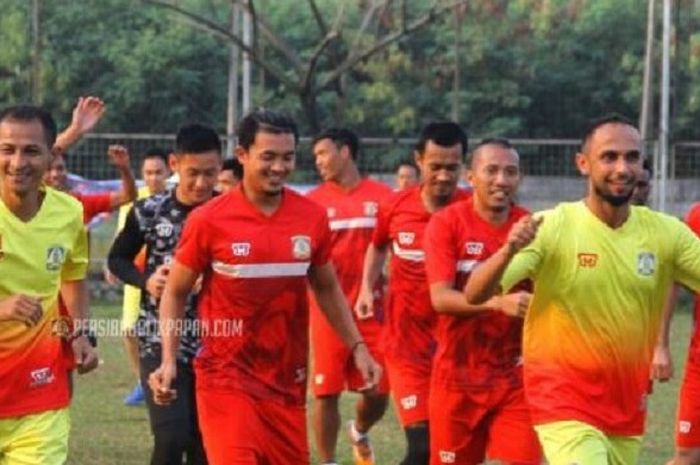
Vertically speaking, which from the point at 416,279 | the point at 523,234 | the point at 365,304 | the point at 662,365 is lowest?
the point at 662,365

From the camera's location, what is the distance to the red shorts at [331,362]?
13.5 m

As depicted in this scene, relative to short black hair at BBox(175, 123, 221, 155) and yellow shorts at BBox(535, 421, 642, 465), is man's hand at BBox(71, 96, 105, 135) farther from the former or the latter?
yellow shorts at BBox(535, 421, 642, 465)

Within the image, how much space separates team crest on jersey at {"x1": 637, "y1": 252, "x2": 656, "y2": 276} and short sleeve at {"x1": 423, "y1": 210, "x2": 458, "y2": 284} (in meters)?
1.48

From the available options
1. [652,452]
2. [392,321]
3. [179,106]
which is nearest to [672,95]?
[179,106]

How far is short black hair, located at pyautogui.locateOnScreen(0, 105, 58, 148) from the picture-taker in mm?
8359

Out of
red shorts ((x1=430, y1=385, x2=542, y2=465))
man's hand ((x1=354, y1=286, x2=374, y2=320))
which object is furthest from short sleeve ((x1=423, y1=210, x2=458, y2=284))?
man's hand ((x1=354, y1=286, x2=374, y2=320))

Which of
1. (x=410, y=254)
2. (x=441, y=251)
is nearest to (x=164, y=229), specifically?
(x=441, y=251)

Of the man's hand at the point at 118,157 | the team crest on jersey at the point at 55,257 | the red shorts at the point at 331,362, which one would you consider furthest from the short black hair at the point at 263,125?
the red shorts at the point at 331,362

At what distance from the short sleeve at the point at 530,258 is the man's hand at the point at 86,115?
2.72 metres

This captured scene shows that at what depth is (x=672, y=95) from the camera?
29.8 m

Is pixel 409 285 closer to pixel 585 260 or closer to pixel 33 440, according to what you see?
pixel 585 260

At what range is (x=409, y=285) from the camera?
1166 cm

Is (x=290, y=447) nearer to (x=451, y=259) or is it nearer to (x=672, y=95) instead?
(x=451, y=259)

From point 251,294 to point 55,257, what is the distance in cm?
90
